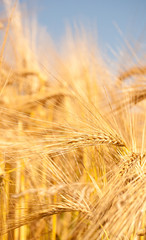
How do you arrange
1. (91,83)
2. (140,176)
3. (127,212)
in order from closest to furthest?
1. (127,212)
2. (140,176)
3. (91,83)

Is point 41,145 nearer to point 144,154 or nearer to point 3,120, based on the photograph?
point 3,120

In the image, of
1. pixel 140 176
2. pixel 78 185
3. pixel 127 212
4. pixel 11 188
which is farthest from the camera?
pixel 11 188

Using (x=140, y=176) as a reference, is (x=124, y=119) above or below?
above

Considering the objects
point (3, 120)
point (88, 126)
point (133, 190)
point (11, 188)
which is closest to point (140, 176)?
point (133, 190)

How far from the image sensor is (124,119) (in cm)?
83

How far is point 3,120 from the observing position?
0.68 meters

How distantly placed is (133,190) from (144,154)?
0.51 ft

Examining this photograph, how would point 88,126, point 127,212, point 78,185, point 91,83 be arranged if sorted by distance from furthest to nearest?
point 91,83 → point 78,185 → point 88,126 → point 127,212

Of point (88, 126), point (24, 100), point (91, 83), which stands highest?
point (91, 83)

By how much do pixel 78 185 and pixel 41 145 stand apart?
23 cm

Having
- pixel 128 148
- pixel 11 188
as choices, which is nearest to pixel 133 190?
pixel 128 148

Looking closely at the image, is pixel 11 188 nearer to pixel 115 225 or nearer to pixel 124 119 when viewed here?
pixel 124 119

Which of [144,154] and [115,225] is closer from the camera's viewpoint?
[115,225]

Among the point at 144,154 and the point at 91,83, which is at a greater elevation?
the point at 91,83
